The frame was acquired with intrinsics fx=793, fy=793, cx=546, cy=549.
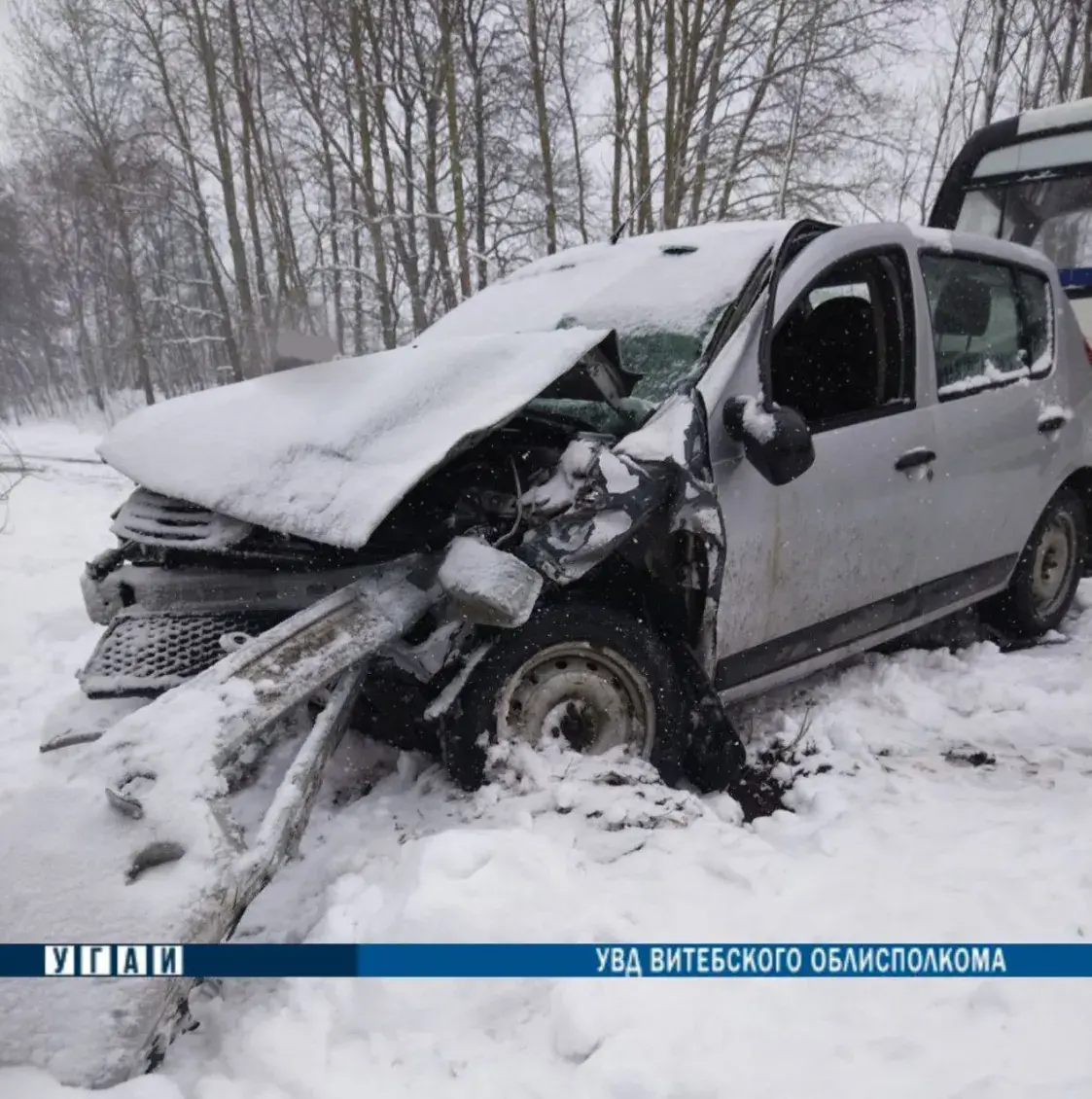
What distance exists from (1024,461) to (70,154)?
84.5 ft

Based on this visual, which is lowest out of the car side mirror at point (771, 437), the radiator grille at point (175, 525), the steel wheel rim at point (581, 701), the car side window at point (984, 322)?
the steel wheel rim at point (581, 701)

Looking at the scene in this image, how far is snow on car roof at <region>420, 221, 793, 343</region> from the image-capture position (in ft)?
8.86

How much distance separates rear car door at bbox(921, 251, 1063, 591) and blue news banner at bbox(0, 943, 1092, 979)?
172 centimetres

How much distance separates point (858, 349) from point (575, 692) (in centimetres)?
177

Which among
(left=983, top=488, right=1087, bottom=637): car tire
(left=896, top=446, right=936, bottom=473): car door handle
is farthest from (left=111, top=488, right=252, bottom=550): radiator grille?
(left=983, top=488, right=1087, bottom=637): car tire

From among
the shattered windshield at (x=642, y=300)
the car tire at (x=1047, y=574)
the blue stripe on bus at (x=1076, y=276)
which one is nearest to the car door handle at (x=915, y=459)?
the shattered windshield at (x=642, y=300)

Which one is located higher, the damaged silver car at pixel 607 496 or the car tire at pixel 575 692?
the damaged silver car at pixel 607 496

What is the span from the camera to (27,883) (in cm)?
144

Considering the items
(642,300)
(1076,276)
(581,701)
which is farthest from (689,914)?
(1076,276)

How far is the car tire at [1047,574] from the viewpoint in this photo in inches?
148

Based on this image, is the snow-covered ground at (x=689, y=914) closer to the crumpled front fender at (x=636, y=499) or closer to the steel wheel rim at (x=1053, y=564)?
the crumpled front fender at (x=636, y=499)

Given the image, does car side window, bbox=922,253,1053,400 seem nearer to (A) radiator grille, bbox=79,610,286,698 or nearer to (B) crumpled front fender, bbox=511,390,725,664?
(B) crumpled front fender, bbox=511,390,725,664

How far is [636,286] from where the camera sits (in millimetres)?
2943

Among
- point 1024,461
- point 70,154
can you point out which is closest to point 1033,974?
point 1024,461
